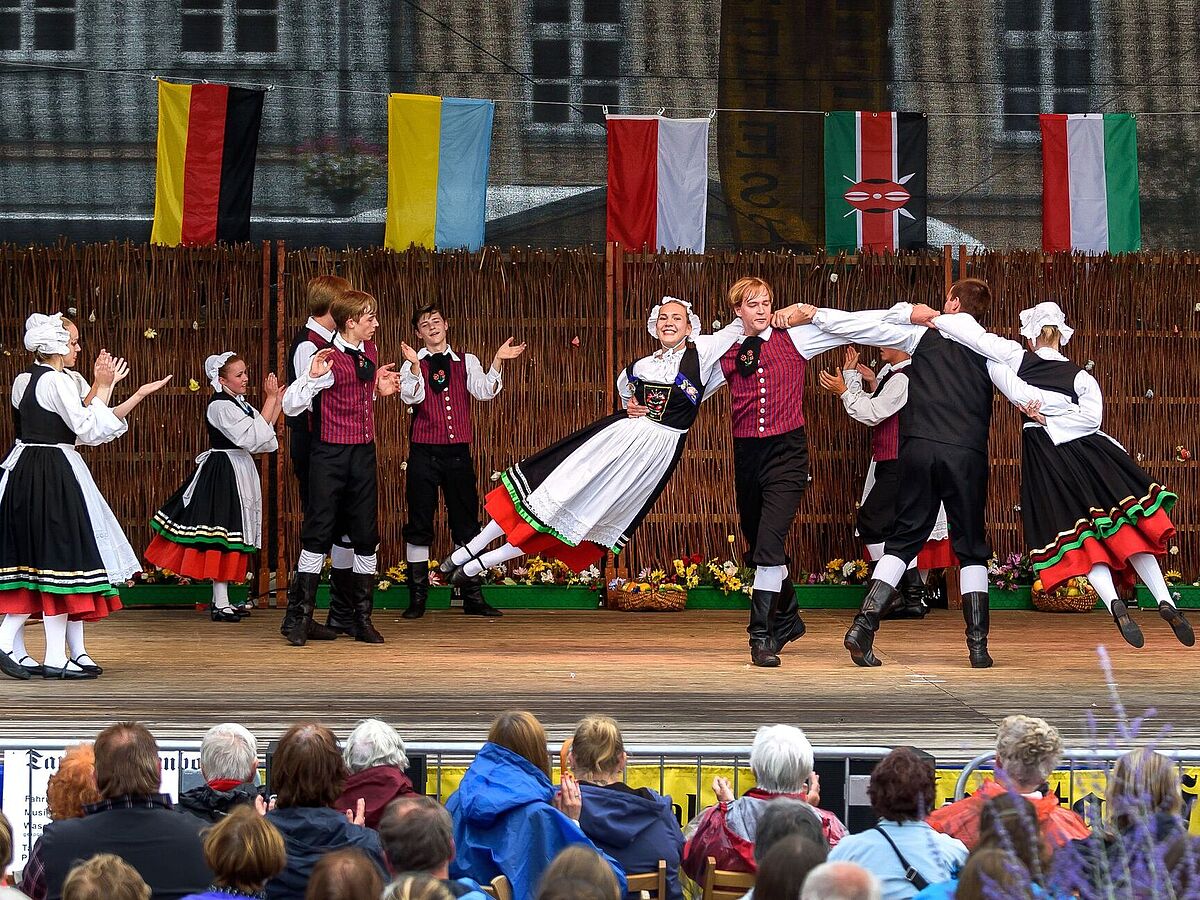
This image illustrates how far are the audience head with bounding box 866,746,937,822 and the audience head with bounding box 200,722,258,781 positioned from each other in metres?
1.46

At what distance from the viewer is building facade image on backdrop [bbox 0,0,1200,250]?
884 cm

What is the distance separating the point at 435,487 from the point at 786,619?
2.19 meters

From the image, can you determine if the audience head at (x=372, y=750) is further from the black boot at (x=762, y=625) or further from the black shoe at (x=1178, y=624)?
the black shoe at (x=1178, y=624)

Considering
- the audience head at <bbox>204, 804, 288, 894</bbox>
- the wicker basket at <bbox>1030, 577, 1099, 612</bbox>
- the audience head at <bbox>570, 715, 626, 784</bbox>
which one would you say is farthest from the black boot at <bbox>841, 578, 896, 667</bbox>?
the audience head at <bbox>204, 804, 288, 894</bbox>

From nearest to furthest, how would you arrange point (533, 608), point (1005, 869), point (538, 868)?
point (1005, 869), point (538, 868), point (533, 608)

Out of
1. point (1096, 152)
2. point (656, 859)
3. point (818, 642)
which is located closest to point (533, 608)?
point (818, 642)

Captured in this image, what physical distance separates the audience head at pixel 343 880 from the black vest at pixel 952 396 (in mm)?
4170

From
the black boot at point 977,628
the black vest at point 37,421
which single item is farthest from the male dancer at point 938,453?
the black vest at point 37,421

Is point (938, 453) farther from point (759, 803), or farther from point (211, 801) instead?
point (211, 801)

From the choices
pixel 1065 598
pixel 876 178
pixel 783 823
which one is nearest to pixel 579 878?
pixel 783 823

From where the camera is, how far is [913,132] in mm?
8828

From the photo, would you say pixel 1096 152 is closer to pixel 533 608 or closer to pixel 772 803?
pixel 533 608

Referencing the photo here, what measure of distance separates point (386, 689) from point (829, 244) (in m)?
4.37

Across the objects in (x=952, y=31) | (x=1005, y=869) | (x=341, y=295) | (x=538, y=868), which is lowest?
(x=538, y=868)
